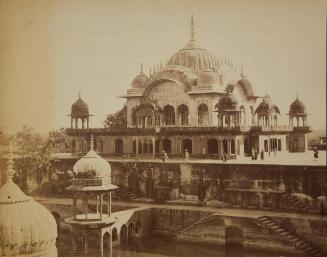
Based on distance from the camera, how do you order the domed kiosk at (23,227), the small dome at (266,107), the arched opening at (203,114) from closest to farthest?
1. the domed kiosk at (23,227)
2. the small dome at (266,107)
3. the arched opening at (203,114)

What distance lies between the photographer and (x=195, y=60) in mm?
14859

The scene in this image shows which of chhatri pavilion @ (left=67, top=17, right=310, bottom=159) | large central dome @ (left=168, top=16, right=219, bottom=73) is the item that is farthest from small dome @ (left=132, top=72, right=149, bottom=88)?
large central dome @ (left=168, top=16, right=219, bottom=73)

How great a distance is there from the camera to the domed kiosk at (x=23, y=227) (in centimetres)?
792

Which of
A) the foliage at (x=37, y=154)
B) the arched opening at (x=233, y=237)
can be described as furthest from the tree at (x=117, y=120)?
the arched opening at (x=233, y=237)

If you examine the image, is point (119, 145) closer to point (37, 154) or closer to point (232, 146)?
Answer: point (37, 154)

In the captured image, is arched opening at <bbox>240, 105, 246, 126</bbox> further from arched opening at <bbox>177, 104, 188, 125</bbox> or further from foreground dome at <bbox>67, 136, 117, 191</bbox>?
foreground dome at <bbox>67, 136, 117, 191</bbox>

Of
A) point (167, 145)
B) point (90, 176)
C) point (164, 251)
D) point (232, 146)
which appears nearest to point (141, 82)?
point (167, 145)

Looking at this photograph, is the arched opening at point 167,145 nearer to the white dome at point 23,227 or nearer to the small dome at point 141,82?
the small dome at point 141,82

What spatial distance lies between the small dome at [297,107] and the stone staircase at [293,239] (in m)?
2.02

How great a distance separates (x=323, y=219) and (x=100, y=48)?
4.79 metres

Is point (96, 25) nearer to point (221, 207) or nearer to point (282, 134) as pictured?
point (221, 207)

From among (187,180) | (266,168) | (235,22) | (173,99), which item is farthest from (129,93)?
(235,22)

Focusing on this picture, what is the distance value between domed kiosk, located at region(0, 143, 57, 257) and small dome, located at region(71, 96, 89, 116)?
3187 millimetres

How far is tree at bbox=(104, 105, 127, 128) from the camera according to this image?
1347 cm
